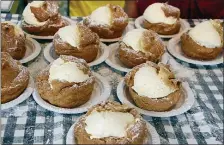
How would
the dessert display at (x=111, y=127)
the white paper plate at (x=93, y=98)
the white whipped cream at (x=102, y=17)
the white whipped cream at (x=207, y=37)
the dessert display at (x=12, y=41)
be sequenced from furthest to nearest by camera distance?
the white whipped cream at (x=102, y=17) → the white whipped cream at (x=207, y=37) → the dessert display at (x=12, y=41) → the white paper plate at (x=93, y=98) → the dessert display at (x=111, y=127)

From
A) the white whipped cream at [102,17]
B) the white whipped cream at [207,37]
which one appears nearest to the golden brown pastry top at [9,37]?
the white whipped cream at [102,17]

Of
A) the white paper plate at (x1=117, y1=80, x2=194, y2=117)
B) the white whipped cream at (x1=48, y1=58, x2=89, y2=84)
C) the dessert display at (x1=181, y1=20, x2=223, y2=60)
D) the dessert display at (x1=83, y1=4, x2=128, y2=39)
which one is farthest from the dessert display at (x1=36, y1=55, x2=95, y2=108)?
the dessert display at (x1=181, y1=20, x2=223, y2=60)

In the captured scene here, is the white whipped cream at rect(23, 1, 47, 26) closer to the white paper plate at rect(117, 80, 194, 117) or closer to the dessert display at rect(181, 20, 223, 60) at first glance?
the white paper plate at rect(117, 80, 194, 117)

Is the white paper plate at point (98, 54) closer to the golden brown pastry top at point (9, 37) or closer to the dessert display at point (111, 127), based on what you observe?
the golden brown pastry top at point (9, 37)

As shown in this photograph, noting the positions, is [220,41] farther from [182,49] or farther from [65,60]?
[65,60]

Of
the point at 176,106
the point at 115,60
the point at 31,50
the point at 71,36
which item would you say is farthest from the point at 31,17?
the point at 176,106

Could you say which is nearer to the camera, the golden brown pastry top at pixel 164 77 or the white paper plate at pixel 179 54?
the golden brown pastry top at pixel 164 77
